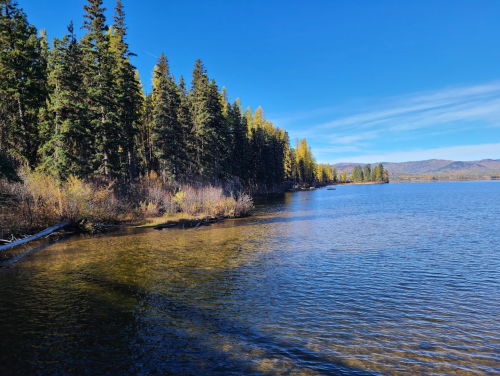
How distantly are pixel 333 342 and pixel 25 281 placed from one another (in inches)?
498

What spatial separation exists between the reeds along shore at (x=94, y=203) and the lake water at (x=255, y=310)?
576 centimetres

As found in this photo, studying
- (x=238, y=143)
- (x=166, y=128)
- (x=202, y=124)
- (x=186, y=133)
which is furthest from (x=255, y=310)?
(x=238, y=143)

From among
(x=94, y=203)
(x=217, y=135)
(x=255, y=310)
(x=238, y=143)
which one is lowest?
(x=255, y=310)

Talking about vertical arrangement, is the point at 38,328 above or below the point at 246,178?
below

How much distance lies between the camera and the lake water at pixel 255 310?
6.71 m

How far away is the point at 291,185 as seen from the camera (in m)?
105

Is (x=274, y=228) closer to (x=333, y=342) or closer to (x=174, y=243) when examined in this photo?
(x=174, y=243)

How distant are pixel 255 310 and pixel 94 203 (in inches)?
857

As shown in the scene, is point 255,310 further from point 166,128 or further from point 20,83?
point 166,128

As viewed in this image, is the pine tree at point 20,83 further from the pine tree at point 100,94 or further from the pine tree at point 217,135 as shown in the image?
the pine tree at point 217,135

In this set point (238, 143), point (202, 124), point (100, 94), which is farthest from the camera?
point (238, 143)

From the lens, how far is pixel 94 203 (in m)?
25.8

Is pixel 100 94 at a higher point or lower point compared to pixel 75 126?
higher

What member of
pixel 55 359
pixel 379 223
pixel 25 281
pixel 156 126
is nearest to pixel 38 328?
pixel 55 359
